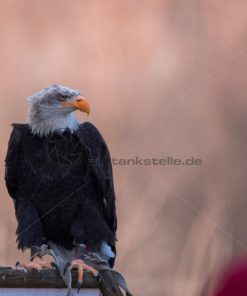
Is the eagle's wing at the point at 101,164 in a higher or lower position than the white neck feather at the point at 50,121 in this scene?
lower

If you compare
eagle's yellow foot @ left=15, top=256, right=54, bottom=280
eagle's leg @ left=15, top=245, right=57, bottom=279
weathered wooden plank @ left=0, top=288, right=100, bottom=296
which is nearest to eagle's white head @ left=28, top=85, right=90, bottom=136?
eagle's leg @ left=15, top=245, right=57, bottom=279

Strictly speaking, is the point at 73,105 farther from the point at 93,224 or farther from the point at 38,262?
the point at 38,262

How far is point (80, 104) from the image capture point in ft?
13.2

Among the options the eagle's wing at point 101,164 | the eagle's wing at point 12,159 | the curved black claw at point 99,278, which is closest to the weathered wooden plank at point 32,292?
the curved black claw at point 99,278

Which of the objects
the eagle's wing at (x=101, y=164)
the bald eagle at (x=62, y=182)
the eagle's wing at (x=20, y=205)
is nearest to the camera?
the eagle's wing at (x=20, y=205)

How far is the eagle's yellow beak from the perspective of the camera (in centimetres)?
398

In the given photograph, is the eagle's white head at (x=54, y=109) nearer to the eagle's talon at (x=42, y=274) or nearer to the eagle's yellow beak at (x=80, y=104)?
the eagle's yellow beak at (x=80, y=104)

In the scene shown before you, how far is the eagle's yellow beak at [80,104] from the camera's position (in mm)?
3982

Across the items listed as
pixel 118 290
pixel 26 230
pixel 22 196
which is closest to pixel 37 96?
pixel 22 196

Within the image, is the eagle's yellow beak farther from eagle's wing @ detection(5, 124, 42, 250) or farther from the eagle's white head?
eagle's wing @ detection(5, 124, 42, 250)

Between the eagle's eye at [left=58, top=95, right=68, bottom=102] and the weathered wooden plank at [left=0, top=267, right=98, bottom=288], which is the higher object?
the eagle's eye at [left=58, top=95, right=68, bottom=102]

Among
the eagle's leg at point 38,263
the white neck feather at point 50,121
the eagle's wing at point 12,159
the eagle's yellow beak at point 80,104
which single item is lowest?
the eagle's leg at point 38,263

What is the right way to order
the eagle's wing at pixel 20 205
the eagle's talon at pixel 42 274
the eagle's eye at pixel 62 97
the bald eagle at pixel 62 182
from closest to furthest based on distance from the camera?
the eagle's talon at pixel 42 274
the eagle's wing at pixel 20 205
the bald eagle at pixel 62 182
the eagle's eye at pixel 62 97

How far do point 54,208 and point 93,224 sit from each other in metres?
0.32
